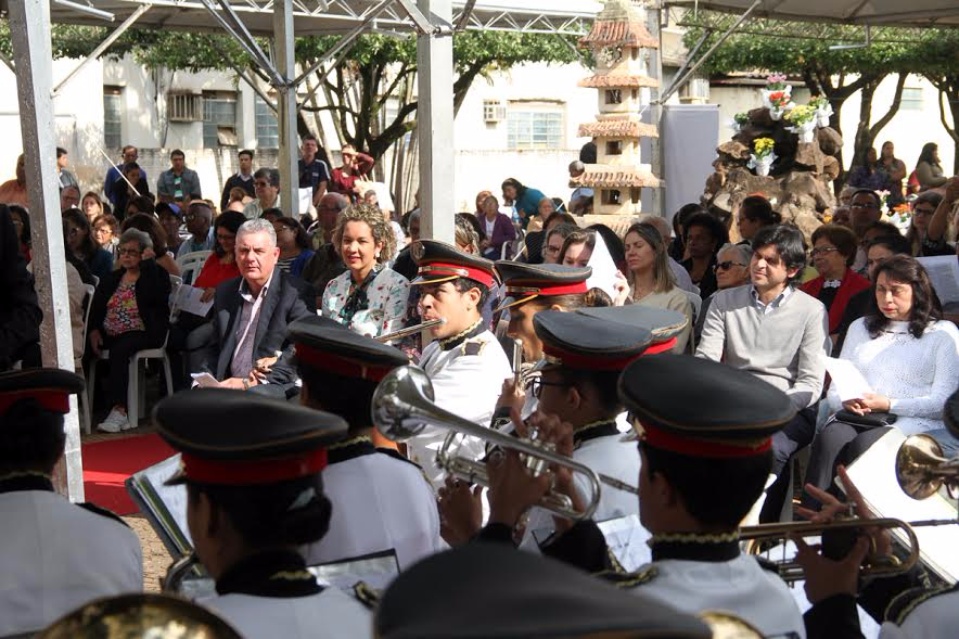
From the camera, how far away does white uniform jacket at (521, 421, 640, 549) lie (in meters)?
3.56

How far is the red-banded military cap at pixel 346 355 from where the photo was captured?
11.7 feet

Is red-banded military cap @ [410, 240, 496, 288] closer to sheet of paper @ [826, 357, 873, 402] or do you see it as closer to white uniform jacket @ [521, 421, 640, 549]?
white uniform jacket @ [521, 421, 640, 549]

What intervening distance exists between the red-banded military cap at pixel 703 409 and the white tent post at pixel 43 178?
12.9 feet

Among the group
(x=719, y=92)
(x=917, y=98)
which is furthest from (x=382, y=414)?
(x=917, y=98)

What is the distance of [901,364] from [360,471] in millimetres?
3743

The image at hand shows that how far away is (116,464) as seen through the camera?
27.0 ft

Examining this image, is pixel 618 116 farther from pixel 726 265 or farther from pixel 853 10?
pixel 726 265

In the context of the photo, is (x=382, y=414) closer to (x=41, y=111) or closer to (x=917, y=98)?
(x=41, y=111)

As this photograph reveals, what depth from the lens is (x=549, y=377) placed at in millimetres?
3840

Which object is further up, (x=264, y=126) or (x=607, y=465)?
(x=264, y=126)

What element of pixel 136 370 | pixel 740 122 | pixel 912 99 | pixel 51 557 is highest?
pixel 912 99

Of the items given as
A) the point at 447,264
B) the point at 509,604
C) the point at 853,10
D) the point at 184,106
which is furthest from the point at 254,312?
the point at 184,106

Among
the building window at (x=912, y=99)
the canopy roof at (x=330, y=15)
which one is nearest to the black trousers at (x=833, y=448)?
the canopy roof at (x=330, y=15)

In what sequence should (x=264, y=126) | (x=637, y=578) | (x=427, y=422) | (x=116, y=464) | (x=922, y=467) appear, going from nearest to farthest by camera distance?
(x=637, y=578) → (x=427, y=422) → (x=922, y=467) → (x=116, y=464) → (x=264, y=126)
